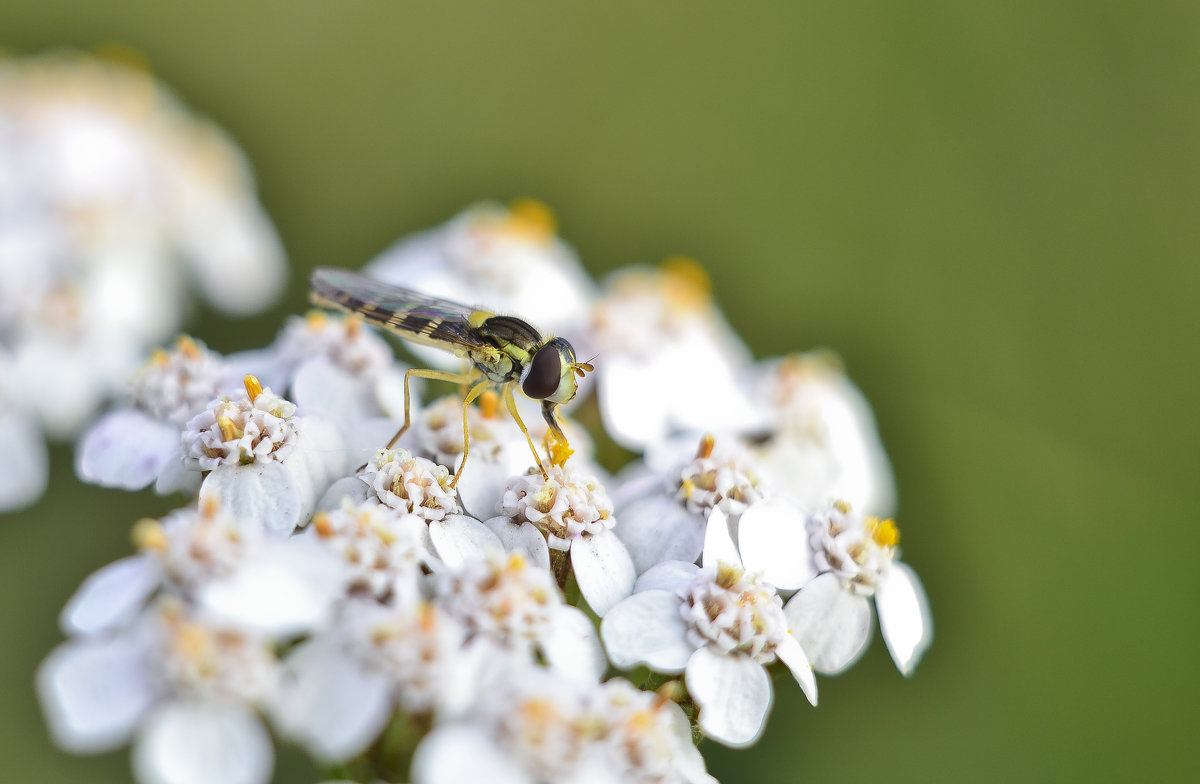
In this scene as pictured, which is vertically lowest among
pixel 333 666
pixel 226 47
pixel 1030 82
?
pixel 333 666

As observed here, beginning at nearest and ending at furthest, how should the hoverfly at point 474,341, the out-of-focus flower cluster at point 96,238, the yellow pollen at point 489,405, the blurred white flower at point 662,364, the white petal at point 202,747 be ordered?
1. the white petal at point 202,747
2. the hoverfly at point 474,341
3. the yellow pollen at point 489,405
4. the out-of-focus flower cluster at point 96,238
5. the blurred white flower at point 662,364

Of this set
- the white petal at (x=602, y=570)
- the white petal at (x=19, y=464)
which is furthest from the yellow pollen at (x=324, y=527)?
the white petal at (x=19, y=464)

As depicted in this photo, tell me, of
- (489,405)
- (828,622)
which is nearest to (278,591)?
(489,405)

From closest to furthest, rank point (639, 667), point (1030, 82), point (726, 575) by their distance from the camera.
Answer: point (726, 575) < point (639, 667) < point (1030, 82)

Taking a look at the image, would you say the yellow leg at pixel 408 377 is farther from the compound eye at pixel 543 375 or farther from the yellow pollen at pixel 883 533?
the yellow pollen at pixel 883 533

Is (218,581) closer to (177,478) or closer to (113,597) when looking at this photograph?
(113,597)

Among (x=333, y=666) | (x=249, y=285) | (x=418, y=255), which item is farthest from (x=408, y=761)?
(x=249, y=285)

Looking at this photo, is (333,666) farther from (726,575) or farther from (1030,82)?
(1030,82)
